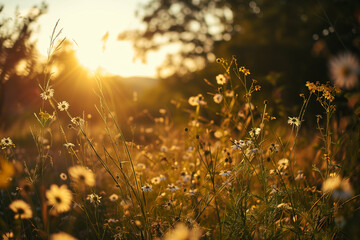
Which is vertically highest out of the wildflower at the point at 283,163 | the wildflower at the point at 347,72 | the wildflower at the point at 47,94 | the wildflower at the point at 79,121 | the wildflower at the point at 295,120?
the wildflower at the point at 47,94

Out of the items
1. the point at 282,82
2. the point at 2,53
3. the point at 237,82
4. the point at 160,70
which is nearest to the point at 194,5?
the point at 160,70

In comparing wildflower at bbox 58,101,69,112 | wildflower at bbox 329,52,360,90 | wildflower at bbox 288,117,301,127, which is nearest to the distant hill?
wildflower at bbox 58,101,69,112

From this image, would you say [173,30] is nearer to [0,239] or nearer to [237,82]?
[237,82]

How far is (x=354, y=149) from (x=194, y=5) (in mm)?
17199

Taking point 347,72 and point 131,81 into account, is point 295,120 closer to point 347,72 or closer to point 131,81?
point 347,72

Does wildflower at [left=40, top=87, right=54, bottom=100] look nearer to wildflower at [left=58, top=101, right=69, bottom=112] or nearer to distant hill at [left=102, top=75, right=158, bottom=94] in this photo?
wildflower at [left=58, top=101, right=69, bottom=112]

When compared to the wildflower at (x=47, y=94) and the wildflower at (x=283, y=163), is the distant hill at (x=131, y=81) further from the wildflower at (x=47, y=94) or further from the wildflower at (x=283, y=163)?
the wildflower at (x=283, y=163)

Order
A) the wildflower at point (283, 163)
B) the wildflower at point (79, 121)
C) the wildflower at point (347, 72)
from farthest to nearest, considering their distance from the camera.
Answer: the wildflower at point (283, 163) → the wildflower at point (79, 121) → the wildflower at point (347, 72)

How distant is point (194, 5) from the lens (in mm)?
17953

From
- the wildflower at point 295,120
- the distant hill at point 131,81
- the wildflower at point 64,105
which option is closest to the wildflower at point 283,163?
the wildflower at point 295,120

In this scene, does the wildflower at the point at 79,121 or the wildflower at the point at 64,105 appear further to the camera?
the wildflower at the point at 64,105

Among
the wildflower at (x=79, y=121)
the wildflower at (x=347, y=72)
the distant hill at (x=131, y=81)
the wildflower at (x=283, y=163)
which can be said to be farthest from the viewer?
the distant hill at (x=131, y=81)

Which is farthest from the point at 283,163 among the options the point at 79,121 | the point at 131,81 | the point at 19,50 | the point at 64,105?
the point at 131,81

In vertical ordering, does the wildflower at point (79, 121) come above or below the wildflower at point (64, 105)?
below
